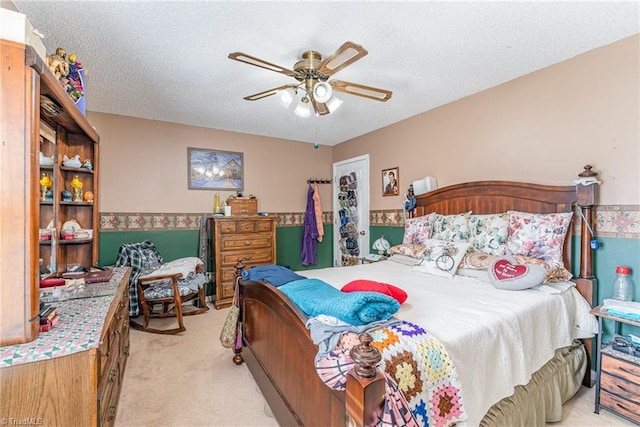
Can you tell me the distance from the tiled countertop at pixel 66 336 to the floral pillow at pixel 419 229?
2.71 m

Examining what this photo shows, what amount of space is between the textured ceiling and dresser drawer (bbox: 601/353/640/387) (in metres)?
2.17

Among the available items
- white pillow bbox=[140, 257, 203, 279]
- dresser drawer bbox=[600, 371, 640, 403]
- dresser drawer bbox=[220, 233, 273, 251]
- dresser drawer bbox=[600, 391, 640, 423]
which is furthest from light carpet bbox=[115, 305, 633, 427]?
dresser drawer bbox=[220, 233, 273, 251]

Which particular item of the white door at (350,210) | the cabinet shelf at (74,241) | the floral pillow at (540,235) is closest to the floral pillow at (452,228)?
the floral pillow at (540,235)

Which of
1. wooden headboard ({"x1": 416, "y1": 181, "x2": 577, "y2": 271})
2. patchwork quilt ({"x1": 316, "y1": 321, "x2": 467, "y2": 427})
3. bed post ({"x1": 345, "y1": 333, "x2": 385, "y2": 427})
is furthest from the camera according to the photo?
wooden headboard ({"x1": 416, "y1": 181, "x2": 577, "y2": 271})

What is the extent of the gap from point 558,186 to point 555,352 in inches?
50.1

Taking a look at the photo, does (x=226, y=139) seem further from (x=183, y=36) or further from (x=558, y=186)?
(x=558, y=186)

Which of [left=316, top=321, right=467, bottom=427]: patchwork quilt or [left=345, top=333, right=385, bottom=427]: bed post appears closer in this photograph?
[left=345, top=333, right=385, bottom=427]: bed post

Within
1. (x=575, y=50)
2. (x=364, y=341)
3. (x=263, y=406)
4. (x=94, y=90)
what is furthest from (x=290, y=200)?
(x=364, y=341)

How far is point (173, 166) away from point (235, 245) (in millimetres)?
1410

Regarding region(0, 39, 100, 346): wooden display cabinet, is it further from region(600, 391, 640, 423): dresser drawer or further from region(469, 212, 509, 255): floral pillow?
region(600, 391, 640, 423): dresser drawer

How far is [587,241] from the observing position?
2207mm

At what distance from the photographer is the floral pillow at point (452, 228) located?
2.78m

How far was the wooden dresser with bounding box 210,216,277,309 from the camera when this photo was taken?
3859mm

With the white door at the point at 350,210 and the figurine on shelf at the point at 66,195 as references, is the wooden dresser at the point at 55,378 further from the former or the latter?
the white door at the point at 350,210
